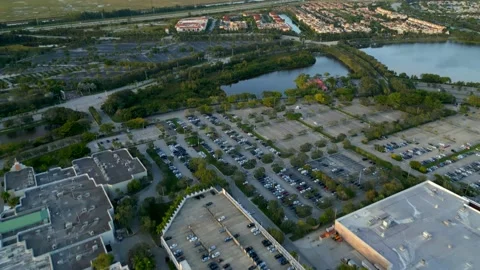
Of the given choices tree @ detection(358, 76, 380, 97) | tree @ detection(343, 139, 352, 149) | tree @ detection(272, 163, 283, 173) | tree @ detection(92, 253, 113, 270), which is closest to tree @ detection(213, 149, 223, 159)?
tree @ detection(272, 163, 283, 173)

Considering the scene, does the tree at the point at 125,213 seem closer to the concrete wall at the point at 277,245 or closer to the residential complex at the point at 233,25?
the concrete wall at the point at 277,245

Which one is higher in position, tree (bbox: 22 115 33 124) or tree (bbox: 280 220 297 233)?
tree (bbox: 280 220 297 233)

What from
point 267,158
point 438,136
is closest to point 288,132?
point 267,158

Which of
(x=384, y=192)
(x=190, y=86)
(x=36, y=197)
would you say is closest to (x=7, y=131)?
(x=36, y=197)

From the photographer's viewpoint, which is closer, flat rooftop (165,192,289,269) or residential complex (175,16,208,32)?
flat rooftop (165,192,289,269)

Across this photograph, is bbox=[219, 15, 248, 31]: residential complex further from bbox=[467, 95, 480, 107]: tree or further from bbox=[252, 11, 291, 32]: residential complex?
bbox=[467, 95, 480, 107]: tree

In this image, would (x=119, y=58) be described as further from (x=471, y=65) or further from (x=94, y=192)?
(x=471, y=65)
